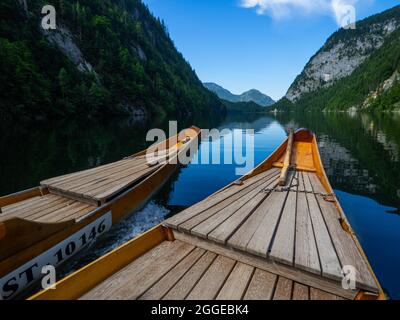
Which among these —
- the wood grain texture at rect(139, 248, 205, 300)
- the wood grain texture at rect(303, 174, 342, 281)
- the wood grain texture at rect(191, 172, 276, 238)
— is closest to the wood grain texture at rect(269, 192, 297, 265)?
the wood grain texture at rect(303, 174, 342, 281)

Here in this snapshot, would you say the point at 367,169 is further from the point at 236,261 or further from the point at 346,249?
the point at 236,261

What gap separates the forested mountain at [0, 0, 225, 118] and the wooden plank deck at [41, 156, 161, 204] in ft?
118

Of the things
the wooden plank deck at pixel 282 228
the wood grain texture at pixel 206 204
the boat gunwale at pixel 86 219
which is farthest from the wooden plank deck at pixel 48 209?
the wooden plank deck at pixel 282 228

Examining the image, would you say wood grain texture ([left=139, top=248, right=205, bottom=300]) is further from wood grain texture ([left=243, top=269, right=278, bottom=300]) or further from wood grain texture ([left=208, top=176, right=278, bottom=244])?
wood grain texture ([left=243, top=269, right=278, bottom=300])

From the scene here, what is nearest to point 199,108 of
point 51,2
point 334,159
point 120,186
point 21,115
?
point 51,2

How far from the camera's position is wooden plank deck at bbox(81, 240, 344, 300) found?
2.81 metres

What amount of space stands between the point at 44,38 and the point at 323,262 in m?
66.2

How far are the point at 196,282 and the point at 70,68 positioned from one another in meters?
61.1

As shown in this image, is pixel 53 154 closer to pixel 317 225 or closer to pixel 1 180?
pixel 1 180

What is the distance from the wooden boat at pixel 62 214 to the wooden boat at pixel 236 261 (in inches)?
74.7

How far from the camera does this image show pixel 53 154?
15.6 metres

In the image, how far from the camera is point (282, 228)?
4.06m

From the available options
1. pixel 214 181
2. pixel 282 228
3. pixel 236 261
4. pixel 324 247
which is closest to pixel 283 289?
pixel 236 261

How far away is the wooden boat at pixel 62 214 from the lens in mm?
3852
